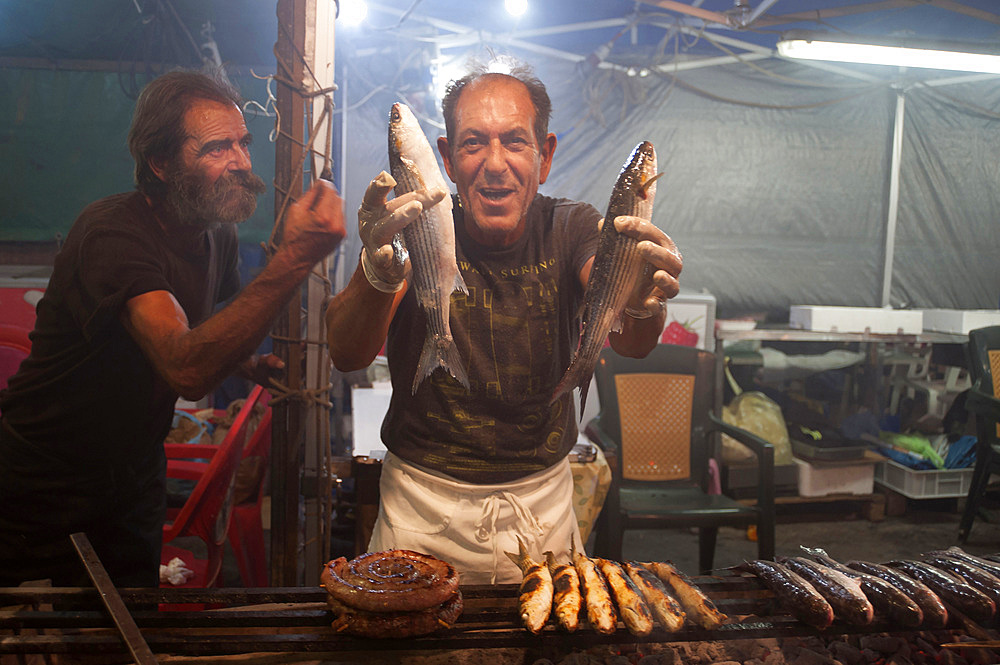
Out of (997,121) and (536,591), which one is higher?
(997,121)

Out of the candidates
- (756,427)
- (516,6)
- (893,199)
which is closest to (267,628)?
(756,427)

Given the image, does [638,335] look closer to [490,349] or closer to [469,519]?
[490,349]

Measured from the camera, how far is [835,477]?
6.11 metres

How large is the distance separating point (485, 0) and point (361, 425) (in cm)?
444

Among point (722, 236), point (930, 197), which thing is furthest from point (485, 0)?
point (930, 197)

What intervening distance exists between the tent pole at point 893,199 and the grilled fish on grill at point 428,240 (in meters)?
6.94

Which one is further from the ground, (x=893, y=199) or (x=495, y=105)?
(x=893, y=199)

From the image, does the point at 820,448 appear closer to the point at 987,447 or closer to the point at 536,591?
the point at 987,447

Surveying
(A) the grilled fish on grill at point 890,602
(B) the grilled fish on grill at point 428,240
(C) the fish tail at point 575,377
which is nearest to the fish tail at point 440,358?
(B) the grilled fish on grill at point 428,240

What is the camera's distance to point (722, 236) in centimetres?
703

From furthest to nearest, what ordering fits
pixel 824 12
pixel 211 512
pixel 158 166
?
pixel 824 12
pixel 211 512
pixel 158 166

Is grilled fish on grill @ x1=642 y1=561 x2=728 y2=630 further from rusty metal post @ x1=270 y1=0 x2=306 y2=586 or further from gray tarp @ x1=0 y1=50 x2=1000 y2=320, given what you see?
gray tarp @ x1=0 y1=50 x2=1000 y2=320

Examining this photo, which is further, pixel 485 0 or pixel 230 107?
pixel 485 0

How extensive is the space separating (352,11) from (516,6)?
4.97 ft
